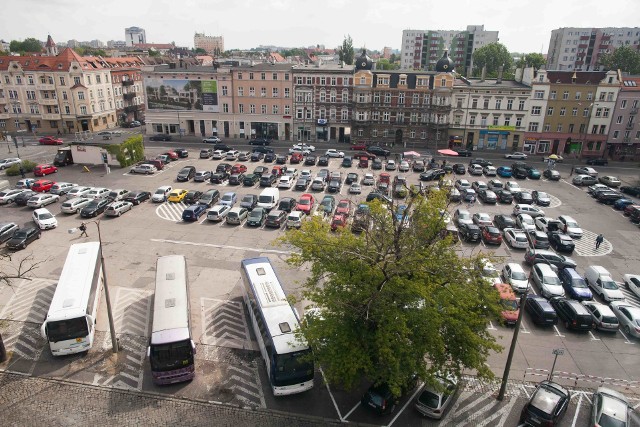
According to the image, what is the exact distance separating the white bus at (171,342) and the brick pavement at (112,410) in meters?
1.25

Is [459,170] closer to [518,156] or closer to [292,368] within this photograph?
[518,156]

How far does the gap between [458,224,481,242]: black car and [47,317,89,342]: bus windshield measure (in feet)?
105

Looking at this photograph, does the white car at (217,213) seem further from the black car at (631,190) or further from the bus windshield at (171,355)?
the black car at (631,190)

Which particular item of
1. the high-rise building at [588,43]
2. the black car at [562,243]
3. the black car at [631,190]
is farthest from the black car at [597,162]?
the high-rise building at [588,43]

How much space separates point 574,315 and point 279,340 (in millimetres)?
19379

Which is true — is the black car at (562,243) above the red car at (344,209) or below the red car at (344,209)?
below

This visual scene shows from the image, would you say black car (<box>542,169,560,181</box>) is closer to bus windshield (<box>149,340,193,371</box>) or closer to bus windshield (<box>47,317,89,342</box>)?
bus windshield (<box>149,340,193,371</box>)

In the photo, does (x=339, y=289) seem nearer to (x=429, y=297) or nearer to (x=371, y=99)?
(x=429, y=297)

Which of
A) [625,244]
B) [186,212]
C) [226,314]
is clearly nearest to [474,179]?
[625,244]

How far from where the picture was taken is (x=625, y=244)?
138ft

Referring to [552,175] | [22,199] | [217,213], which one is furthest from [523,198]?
[22,199]

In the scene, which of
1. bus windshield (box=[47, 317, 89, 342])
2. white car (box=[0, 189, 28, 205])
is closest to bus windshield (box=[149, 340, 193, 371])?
bus windshield (box=[47, 317, 89, 342])

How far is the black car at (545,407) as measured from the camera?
19891mm

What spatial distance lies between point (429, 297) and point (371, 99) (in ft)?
209
